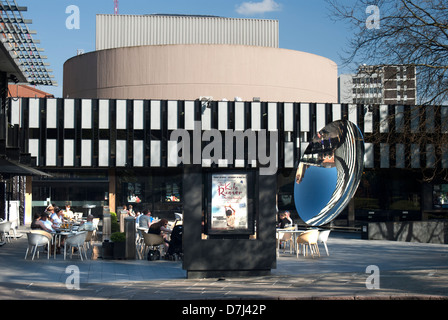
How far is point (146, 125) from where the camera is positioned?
39156mm

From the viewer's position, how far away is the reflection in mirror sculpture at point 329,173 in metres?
11.7

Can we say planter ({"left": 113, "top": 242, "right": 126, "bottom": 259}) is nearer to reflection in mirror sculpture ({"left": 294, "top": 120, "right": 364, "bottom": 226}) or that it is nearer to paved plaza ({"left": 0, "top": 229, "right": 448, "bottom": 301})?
paved plaza ({"left": 0, "top": 229, "right": 448, "bottom": 301})

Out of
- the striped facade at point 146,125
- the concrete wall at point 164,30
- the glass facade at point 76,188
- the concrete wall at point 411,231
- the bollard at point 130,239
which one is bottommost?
the concrete wall at point 411,231

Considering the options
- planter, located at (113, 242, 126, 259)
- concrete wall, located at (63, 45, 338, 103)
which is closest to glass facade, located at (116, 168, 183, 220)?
concrete wall, located at (63, 45, 338, 103)

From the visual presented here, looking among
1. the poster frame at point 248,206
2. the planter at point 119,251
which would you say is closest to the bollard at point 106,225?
the planter at point 119,251

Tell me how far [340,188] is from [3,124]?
64.3 ft

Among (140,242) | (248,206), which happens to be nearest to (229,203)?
(248,206)

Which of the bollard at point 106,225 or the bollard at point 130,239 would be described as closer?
the bollard at point 130,239

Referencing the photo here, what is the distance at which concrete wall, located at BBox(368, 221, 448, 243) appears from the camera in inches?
985

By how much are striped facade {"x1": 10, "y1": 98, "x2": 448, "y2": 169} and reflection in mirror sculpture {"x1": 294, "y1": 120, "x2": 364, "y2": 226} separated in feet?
80.5

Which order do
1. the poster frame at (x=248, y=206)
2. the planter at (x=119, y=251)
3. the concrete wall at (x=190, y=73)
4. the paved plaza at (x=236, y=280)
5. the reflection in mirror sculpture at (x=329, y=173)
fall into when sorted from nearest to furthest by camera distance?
the paved plaza at (x=236, y=280)
the reflection in mirror sculpture at (x=329, y=173)
the poster frame at (x=248, y=206)
the planter at (x=119, y=251)
the concrete wall at (x=190, y=73)

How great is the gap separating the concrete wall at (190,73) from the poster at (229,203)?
35.5 metres

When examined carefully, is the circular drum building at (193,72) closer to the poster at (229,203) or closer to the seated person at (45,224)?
the seated person at (45,224)

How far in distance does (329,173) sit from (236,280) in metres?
3.08
